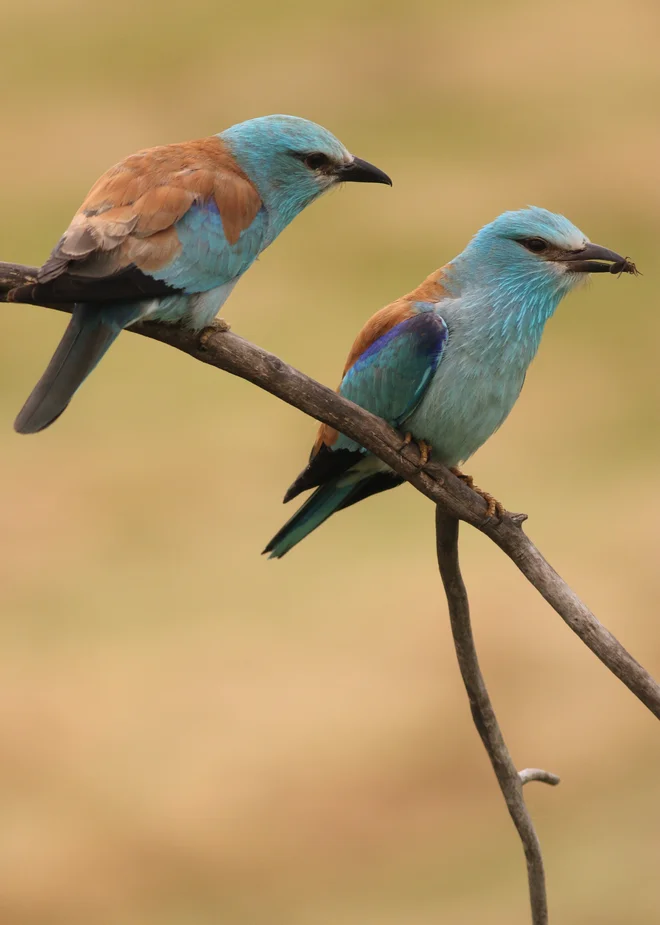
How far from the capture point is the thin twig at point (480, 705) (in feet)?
3.79

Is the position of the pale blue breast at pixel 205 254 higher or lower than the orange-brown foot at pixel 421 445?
Result: higher

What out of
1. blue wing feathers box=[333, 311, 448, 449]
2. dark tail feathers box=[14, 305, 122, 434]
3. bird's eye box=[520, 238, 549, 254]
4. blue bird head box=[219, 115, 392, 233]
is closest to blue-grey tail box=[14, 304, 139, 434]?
dark tail feathers box=[14, 305, 122, 434]

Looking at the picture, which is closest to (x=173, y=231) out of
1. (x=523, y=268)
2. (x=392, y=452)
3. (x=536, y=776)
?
(x=392, y=452)

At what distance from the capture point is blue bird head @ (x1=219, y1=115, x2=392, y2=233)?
1343 mm

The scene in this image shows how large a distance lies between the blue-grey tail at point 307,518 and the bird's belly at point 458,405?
0.38ft

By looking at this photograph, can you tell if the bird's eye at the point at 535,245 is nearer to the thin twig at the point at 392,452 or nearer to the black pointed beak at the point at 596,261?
the black pointed beak at the point at 596,261

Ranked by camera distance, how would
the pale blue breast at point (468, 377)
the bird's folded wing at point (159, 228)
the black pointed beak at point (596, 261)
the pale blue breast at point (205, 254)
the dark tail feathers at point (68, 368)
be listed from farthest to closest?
1. the pale blue breast at point (468, 377)
2. the black pointed beak at point (596, 261)
3. the pale blue breast at point (205, 254)
4. the bird's folded wing at point (159, 228)
5. the dark tail feathers at point (68, 368)

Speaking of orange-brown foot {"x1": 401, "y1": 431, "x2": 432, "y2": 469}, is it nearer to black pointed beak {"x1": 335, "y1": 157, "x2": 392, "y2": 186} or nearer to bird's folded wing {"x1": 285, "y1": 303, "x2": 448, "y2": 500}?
bird's folded wing {"x1": 285, "y1": 303, "x2": 448, "y2": 500}

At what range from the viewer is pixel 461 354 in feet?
4.80

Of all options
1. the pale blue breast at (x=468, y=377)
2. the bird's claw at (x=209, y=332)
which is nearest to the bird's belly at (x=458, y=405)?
the pale blue breast at (x=468, y=377)

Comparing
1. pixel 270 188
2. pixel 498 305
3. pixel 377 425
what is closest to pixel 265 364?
pixel 377 425

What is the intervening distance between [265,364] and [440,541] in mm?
273

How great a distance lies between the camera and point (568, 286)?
144 centimetres

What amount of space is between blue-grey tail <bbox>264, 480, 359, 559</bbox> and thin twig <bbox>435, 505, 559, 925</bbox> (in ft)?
0.89
